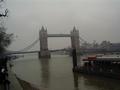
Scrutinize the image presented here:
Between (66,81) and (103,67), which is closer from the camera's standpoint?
(66,81)

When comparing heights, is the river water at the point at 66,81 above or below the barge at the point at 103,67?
below

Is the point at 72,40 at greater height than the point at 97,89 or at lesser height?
greater

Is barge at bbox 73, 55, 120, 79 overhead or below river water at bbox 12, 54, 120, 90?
overhead

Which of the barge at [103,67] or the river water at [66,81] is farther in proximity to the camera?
the barge at [103,67]

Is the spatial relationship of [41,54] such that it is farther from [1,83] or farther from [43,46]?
[1,83]

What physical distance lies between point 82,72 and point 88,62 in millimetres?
1581

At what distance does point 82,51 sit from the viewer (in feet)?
240

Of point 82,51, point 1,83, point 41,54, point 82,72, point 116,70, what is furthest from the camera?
point 41,54

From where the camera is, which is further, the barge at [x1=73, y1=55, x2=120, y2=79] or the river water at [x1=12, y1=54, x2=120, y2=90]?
the barge at [x1=73, y1=55, x2=120, y2=79]

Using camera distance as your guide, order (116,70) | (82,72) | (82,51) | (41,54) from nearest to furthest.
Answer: (116,70) < (82,72) < (82,51) < (41,54)

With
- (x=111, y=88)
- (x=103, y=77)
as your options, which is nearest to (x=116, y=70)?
(x=103, y=77)

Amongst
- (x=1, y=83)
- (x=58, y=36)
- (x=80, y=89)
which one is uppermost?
(x=58, y=36)

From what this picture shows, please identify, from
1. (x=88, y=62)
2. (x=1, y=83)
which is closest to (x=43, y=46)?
(x=88, y=62)

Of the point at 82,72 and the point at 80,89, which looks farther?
the point at 82,72
